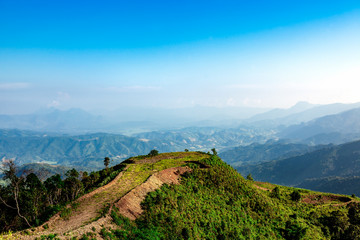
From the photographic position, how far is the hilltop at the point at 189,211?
97.6ft

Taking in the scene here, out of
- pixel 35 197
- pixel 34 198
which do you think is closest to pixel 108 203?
pixel 34 198

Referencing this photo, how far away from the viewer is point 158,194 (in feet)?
132

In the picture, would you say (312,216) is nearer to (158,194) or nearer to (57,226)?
(158,194)

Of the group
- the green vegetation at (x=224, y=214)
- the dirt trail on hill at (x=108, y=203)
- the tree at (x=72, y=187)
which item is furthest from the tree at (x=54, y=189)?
the green vegetation at (x=224, y=214)

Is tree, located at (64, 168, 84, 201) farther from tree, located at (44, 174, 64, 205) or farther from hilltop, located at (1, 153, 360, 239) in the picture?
hilltop, located at (1, 153, 360, 239)

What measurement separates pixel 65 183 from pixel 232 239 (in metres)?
56.7

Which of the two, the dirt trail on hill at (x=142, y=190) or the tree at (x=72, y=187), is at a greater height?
the dirt trail on hill at (x=142, y=190)

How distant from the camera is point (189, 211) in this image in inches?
1550

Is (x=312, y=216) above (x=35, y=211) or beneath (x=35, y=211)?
beneath

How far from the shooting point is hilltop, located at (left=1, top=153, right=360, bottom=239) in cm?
2973

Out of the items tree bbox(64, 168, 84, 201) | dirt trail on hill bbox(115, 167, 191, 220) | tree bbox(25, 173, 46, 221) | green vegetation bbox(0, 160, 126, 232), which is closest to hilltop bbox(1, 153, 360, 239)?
dirt trail on hill bbox(115, 167, 191, 220)

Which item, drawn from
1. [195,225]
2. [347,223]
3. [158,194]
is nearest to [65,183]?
[158,194]

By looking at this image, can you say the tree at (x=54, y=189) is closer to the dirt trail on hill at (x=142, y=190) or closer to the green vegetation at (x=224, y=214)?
the dirt trail on hill at (x=142, y=190)

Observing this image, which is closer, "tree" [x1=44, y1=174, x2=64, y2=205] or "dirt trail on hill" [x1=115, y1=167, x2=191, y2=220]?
"dirt trail on hill" [x1=115, y1=167, x2=191, y2=220]
